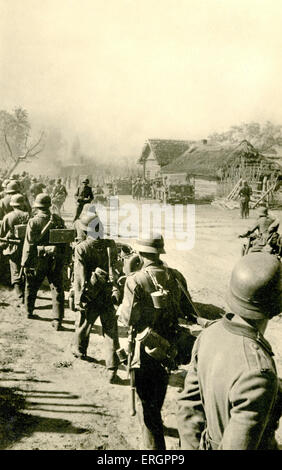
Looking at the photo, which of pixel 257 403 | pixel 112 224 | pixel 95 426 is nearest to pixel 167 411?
pixel 95 426

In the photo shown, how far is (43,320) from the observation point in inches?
264

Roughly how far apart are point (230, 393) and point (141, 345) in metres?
1.79

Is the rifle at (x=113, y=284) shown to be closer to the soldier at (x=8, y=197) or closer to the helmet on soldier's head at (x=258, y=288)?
the helmet on soldier's head at (x=258, y=288)

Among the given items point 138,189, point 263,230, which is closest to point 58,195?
point 138,189

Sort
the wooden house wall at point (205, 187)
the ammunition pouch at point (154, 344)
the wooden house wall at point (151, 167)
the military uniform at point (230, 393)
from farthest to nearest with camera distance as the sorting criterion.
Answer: the wooden house wall at point (151, 167) → the wooden house wall at point (205, 187) → the ammunition pouch at point (154, 344) → the military uniform at point (230, 393)

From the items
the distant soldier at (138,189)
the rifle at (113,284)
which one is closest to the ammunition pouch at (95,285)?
the rifle at (113,284)

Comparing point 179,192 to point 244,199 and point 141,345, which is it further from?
point 141,345

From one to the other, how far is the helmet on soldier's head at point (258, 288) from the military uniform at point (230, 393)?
0.09 meters

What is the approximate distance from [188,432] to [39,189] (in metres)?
11.8

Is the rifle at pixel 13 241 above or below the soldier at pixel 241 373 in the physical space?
below

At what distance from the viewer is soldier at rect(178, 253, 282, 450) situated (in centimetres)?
155

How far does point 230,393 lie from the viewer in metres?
1.61

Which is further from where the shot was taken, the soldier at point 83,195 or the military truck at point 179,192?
the military truck at point 179,192

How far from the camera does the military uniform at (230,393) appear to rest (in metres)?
1.55
